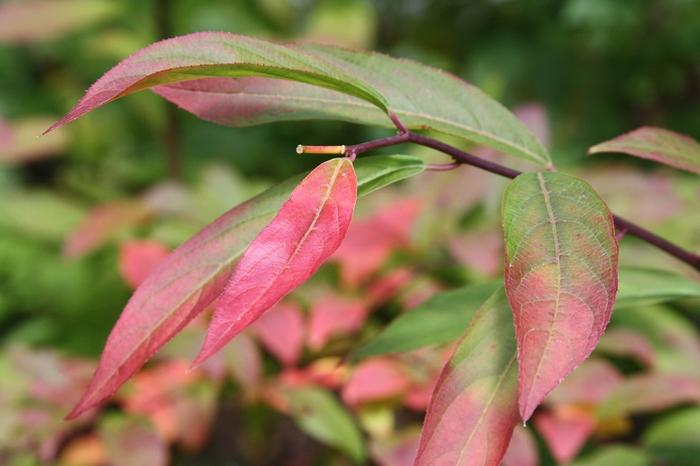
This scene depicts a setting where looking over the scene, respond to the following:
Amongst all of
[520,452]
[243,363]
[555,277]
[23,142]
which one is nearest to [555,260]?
[555,277]

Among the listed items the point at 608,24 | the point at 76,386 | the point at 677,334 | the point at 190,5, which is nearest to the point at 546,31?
the point at 608,24

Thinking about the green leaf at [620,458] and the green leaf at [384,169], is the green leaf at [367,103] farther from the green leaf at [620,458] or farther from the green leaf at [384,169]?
the green leaf at [620,458]

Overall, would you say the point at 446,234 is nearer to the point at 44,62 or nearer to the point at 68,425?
the point at 68,425

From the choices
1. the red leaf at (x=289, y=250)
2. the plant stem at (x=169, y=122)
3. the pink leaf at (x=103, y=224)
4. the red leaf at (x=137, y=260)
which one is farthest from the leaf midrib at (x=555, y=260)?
the plant stem at (x=169, y=122)

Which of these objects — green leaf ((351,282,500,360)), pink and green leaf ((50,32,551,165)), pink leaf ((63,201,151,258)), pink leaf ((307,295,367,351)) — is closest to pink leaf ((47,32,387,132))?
pink and green leaf ((50,32,551,165))

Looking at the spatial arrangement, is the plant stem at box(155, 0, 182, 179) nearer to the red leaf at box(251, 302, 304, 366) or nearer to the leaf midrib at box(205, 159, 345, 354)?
the red leaf at box(251, 302, 304, 366)

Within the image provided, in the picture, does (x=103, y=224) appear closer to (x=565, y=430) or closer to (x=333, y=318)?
(x=333, y=318)
